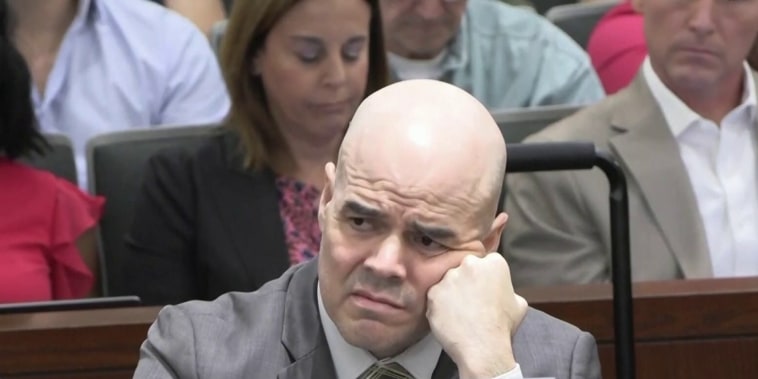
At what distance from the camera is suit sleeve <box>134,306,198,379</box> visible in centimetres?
219

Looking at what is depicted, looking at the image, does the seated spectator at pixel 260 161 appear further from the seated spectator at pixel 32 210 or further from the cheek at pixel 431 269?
the cheek at pixel 431 269

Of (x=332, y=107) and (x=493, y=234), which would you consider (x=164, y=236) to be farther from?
(x=493, y=234)

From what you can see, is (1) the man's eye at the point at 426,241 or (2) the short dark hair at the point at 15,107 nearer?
(1) the man's eye at the point at 426,241

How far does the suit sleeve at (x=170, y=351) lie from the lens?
86.2 inches

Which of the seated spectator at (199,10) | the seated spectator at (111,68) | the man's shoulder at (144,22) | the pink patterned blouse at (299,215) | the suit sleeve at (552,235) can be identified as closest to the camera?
the suit sleeve at (552,235)

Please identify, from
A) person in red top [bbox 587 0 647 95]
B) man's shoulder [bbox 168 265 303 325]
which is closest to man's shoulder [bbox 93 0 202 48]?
person in red top [bbox 587 0 647 95]

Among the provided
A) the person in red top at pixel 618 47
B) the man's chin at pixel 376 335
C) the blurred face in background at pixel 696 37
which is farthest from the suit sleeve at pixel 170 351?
the person in red top at pixel 618 47

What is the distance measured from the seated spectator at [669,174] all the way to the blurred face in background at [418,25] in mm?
636

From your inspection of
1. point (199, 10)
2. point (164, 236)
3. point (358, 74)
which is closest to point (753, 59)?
point (358, 74)

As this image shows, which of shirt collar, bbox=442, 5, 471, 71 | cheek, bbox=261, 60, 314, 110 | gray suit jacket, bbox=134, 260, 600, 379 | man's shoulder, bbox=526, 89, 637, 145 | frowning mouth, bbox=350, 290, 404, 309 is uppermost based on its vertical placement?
frowning mouth, bbox=350, 290, 404, 309

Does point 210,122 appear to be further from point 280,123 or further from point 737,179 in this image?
point 737,179

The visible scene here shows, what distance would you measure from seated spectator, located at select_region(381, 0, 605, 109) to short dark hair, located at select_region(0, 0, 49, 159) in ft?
3.11

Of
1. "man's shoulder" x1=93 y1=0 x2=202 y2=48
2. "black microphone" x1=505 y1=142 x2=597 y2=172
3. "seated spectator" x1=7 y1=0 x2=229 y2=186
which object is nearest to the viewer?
"black microphone" x1=505 y1=142 x2=597 y2=172

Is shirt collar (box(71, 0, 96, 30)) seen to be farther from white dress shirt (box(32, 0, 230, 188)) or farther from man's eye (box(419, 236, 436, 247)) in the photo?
man's eye (box(419, 236, 436, 247))
